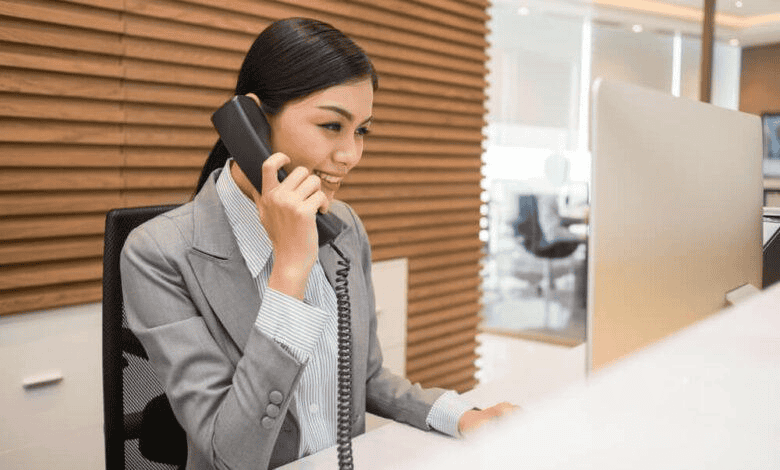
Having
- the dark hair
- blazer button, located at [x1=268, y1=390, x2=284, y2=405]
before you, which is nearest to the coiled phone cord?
blazer button, located at [x1=268, y1=390, x2=284, y2=405]

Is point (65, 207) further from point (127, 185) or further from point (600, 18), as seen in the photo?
point (600, 18)

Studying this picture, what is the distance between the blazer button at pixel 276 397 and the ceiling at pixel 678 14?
5.47m

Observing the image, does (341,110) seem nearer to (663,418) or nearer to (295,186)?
(295,186)

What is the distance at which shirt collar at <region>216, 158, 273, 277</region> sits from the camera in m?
1.27

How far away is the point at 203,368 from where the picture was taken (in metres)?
1.14

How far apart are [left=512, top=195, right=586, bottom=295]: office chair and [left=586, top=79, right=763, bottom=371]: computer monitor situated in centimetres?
494

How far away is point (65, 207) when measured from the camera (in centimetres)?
208

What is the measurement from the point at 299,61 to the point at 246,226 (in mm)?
329

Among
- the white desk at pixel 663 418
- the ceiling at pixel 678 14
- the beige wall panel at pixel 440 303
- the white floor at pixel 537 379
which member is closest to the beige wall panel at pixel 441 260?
the beige wall panel at pixel 440 303

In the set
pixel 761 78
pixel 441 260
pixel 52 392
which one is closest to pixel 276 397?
pixel 52 392

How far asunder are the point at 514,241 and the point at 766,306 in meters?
5.66

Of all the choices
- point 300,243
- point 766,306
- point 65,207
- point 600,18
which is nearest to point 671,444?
point 766,306

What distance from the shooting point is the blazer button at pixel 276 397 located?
110cm

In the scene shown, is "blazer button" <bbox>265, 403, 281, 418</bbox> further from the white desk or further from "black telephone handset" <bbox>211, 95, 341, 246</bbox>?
the white desk
